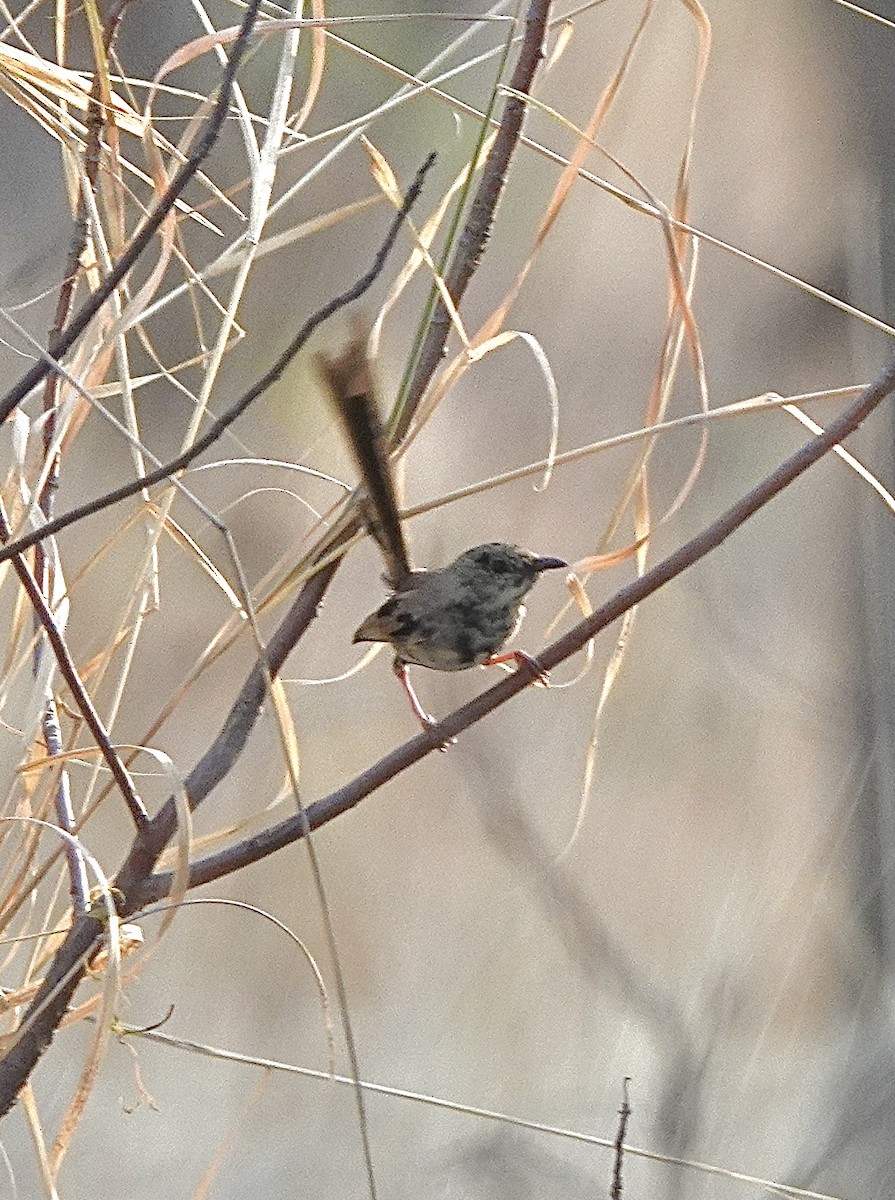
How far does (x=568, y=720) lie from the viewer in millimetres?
2021

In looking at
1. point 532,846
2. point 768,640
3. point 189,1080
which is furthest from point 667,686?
point 189,1080

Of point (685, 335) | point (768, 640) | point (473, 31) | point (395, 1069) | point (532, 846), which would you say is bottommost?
point (395, 1069)

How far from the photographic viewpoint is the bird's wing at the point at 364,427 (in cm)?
43

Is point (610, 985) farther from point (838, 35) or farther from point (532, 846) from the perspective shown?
point (838, 35)

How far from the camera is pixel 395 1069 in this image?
203 centimetres

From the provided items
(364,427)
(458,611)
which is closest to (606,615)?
(364,427)

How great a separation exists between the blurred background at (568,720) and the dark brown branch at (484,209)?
117 centimetres

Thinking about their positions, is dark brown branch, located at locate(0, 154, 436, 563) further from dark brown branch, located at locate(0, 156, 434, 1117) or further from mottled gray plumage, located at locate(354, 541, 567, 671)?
mottled gray plumage, located at locate(354, 541, 567, 671)

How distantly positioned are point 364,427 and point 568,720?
62.5 inches

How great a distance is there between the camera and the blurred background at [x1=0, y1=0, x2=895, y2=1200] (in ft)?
5.95

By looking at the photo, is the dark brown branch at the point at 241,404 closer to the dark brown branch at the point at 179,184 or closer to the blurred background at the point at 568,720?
the dark brown branch at the point at 179,184

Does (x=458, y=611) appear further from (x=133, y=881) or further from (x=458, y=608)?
(x=133, y=881)

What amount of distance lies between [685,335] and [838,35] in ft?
5.06

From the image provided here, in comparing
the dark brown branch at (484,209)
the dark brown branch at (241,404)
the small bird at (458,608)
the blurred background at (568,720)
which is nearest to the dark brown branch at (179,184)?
the dark brown branch at (241,404)
